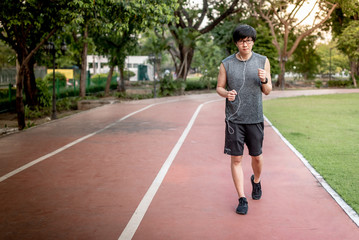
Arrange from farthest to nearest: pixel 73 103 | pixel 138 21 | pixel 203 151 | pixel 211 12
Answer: pixel 211 12, pixel 73 103, pixel 138 21, pixel 203 151

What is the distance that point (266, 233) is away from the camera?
204 inches

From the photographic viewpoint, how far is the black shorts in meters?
5.96

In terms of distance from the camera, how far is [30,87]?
21.6 meters

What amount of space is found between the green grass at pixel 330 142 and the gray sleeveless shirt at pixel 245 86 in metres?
1.73

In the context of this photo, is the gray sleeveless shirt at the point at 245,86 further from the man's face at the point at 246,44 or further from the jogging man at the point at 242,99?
the man's face at the point at 246,44

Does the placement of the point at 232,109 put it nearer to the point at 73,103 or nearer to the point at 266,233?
the point at 266,233

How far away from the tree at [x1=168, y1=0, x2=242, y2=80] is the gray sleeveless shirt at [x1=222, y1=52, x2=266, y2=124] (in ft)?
93.6

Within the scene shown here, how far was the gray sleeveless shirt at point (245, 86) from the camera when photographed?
592 cm

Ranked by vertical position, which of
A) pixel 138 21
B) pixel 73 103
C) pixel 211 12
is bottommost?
pixel 73 103

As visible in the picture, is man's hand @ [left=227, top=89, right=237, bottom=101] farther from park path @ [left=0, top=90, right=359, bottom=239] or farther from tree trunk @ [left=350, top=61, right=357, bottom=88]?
tree trunk @ [left=350, top=61, right=357, bottom=88]

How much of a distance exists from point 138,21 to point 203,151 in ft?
19.2

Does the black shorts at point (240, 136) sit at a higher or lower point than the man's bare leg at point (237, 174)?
higher

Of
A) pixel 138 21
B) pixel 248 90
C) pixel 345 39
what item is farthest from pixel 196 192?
pixel 345 39

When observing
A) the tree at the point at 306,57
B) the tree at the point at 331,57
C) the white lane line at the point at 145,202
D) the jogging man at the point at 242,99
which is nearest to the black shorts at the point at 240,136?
the jogging man at the point at 242,99
